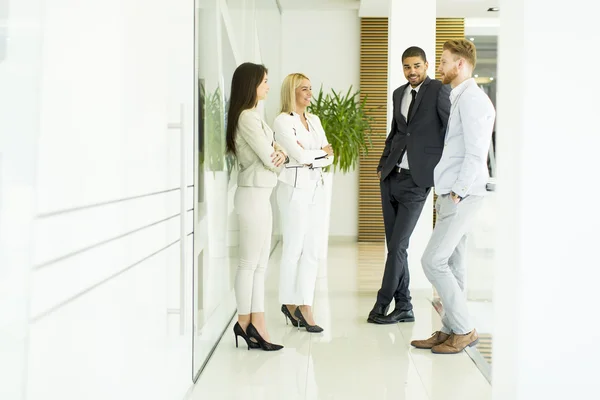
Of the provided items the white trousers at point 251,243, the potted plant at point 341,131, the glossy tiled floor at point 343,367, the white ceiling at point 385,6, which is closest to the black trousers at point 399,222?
the glossy tiled floor at point 343,367

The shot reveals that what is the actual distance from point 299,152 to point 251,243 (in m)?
0.82

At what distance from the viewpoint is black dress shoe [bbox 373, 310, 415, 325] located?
529cm

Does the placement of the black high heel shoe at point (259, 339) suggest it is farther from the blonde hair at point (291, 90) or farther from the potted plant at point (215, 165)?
the blonde hair at point (291, 90)

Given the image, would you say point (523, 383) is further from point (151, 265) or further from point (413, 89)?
point (413, 89)

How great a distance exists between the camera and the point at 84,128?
2000 mm

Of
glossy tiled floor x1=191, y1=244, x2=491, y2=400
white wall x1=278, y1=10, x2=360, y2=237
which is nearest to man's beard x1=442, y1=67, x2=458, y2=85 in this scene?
glossy tiled floor x1=191, y1=244, x2=491, y2=400

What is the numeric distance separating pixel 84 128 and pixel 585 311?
5.45ft

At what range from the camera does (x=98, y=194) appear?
213 centimetres

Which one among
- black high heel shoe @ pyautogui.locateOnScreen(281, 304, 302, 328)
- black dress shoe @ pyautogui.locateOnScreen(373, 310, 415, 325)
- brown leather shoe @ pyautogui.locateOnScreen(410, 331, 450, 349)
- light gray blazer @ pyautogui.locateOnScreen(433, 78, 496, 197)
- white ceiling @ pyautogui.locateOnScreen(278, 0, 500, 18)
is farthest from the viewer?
white ceiling @ pyautogui.locateOnScreen(278, 0, 500, 18)

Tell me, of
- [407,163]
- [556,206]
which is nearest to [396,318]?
[407,163]

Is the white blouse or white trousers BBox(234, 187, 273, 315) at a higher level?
the white blouse

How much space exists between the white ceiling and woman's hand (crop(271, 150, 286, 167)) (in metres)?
5.81

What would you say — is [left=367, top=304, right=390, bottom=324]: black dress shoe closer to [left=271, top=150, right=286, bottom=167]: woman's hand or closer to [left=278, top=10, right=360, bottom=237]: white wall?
[left=271, top=150, right=286, bottom=167]: woman's hand

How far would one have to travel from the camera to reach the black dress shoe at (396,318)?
5.29 metres
